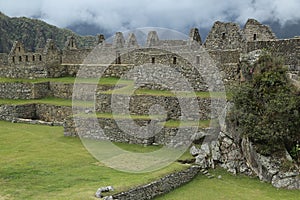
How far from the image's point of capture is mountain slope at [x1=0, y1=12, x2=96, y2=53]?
97.7 meters

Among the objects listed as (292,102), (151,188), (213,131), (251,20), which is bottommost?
(151,188)

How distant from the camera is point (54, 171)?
51.1 ft

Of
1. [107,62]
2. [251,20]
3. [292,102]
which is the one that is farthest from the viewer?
[107,62]

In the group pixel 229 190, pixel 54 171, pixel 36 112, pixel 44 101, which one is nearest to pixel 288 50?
pixel 229 190

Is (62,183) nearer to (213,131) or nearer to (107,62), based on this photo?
(213,131)

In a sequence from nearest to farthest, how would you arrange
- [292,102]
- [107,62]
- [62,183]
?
[62,183]
[292,102]
[107,62]

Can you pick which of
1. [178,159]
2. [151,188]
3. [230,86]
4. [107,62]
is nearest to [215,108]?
[230,86]

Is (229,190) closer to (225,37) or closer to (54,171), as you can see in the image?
(54,171)

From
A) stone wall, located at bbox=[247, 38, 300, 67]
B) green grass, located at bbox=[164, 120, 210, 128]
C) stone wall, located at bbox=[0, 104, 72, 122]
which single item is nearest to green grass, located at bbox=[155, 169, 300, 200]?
green grass, located at bbox=[164, 120, 210, 128]

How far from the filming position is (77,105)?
26016 mm

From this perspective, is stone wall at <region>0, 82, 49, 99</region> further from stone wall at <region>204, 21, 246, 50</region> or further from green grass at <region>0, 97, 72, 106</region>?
stone wall at <region>204, 21, 246, 50</region>

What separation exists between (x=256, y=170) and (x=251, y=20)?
36.1 feet

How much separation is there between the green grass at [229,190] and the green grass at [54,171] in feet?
3.07

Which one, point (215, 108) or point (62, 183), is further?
point (215, 108)
